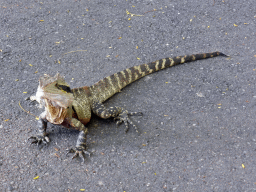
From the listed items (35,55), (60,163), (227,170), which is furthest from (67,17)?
(227,170)

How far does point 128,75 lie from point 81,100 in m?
Answer: 1.20

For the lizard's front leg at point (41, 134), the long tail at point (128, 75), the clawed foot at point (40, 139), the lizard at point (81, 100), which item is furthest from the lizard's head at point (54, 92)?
the long tail at point (128, 75)

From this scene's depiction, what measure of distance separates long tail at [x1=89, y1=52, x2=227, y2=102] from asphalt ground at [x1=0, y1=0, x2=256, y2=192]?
12cm

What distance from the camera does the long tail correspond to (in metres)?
4.54

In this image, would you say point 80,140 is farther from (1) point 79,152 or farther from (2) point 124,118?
(2) point 124,118

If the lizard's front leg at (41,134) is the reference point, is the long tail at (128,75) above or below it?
above

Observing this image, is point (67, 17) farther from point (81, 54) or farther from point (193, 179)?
point (193, 179)

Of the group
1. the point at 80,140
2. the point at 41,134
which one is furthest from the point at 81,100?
the point at 41,134

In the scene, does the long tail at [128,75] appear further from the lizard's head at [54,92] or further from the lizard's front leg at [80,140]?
the lizard's head at [54,92]

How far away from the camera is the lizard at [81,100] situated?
10.9 ft

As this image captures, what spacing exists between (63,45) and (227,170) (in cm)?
419

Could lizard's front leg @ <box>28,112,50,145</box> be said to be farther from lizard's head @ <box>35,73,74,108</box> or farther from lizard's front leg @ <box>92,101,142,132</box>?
lizard's front leg @ <box>92,101,142,132</box>

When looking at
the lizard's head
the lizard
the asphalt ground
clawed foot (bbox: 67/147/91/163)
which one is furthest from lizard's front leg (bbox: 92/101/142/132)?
the lizard's head

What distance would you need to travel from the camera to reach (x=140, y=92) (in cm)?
489
